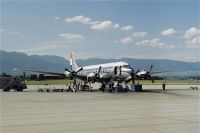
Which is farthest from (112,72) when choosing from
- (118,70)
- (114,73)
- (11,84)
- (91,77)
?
(11,84)

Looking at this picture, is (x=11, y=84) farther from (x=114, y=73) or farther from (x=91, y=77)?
(x=114, y=73)

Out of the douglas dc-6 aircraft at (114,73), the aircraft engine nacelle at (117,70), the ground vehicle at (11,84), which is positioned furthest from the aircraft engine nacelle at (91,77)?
the ground vehicle at (11,84)

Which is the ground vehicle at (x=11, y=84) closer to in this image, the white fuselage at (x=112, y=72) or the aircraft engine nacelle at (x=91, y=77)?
the aircraft engine nacelle at (x=91, y=77)

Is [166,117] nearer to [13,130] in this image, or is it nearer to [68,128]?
[68,128]

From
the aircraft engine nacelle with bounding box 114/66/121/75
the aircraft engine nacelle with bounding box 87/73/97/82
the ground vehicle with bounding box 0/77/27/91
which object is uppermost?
the aircraft engine nacelle with bounding box 114/66/121/75

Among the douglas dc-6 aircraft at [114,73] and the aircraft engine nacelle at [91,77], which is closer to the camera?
the douglas dc-6 aircraft at [114,73]

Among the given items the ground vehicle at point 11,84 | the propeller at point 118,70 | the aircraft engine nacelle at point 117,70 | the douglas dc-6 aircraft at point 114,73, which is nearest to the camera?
the douglas dc-6 aircraft at point 114,73

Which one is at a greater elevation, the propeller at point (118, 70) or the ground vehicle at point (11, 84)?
the propeller at point (118, 70)

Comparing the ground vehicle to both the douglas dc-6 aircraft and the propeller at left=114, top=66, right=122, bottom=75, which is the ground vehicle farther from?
the propeller at left=114, top=66, right=122, bottom=75

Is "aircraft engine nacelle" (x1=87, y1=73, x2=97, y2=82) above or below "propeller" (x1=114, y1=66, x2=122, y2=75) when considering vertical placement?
below

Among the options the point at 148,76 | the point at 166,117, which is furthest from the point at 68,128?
the point at 148,76

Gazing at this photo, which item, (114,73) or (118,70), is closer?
(118,70)

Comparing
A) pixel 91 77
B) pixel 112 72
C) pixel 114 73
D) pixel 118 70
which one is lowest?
pixel 91 77

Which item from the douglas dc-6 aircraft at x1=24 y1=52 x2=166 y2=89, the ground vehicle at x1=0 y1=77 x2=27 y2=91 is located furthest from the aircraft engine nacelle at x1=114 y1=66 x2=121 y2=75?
the ground vehicle at x1=0 y1=77 x2=27 y2=91
